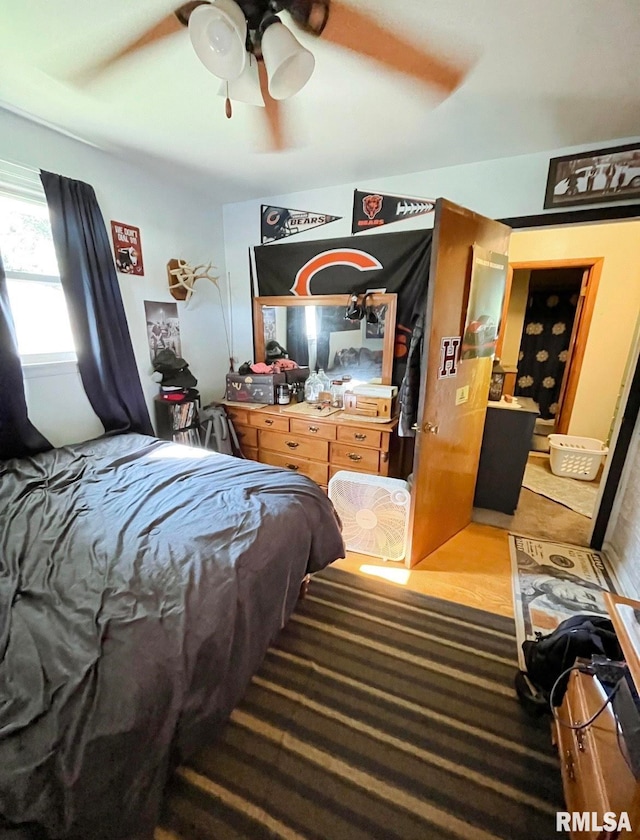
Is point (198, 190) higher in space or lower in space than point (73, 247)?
higher

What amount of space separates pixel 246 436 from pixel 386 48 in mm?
2366

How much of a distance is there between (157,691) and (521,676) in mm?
1423

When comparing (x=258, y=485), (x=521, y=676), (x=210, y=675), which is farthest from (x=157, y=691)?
(x=521, y=676)

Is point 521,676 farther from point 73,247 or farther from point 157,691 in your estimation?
point 73,247

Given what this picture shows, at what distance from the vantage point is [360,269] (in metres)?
2.71

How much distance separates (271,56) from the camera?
42.3 inches

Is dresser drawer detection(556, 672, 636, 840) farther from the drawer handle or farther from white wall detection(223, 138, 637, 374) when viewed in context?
white wall detection(223, 138, 637, 374)

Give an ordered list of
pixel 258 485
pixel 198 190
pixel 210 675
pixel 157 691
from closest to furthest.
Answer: pixel 157 691, pixel 210 675, pixel 258 485, pixel 198 190

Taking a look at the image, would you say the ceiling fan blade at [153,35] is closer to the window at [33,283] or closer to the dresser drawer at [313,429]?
the window at [33,283]

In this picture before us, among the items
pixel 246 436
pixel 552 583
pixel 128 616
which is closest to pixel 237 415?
pixel 246 436

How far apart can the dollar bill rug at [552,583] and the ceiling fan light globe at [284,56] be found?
7.97 ft

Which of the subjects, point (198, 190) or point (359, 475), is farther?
point (198, 190)

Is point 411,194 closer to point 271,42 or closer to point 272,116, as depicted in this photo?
point 272,116

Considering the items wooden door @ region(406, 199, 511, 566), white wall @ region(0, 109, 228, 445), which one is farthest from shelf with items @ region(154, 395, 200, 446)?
wooden door @ region(406, 199, 511, 566)
